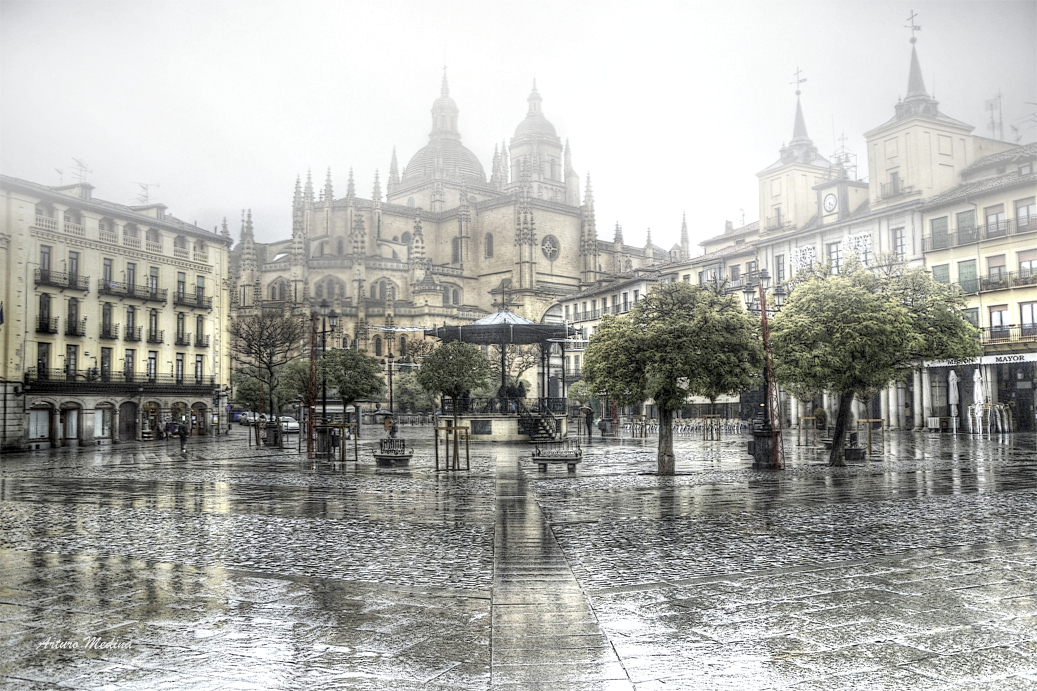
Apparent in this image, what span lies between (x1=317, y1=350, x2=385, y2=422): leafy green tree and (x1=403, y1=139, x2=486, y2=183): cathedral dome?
2712 inches

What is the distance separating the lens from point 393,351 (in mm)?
81312

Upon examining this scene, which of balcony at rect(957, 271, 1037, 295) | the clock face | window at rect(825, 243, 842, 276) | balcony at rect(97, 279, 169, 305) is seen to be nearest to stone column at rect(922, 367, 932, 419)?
balcony at rect(957, 271, 1037, 295)

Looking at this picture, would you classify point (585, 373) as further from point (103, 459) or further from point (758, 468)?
point (103, 459)

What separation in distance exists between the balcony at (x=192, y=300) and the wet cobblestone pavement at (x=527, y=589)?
1368 inches

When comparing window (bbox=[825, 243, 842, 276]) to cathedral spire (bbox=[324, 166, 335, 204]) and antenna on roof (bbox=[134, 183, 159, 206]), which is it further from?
cathedral spire (bbox=[324, 166, 335, 204])

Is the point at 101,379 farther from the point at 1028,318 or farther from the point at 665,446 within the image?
the point at 1028,318

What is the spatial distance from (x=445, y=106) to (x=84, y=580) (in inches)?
4365

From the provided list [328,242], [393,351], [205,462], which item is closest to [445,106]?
[328,242]

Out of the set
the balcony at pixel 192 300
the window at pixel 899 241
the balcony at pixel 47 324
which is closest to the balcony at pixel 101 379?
the balcony at pixel 47 324

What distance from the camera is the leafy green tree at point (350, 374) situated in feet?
123

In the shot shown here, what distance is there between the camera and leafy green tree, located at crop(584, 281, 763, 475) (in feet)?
60.8

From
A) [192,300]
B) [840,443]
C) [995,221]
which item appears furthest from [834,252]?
[192,300]

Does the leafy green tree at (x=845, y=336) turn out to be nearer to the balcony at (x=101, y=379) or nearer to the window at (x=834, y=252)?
the window at (x=834, y=252)

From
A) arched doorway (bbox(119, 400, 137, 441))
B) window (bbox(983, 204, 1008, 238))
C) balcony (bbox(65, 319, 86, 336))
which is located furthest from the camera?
arched doorway (bbox(119, 400, 137, 441))
